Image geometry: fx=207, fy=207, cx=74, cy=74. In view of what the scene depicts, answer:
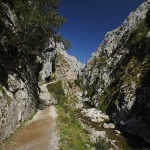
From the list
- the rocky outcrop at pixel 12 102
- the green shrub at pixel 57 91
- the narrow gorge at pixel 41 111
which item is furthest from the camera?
the green shrub at pixel 57 91

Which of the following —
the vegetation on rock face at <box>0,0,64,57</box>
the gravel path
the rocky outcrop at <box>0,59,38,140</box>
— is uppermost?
the vegetation on rock face at <box>0,0,64,57</box>

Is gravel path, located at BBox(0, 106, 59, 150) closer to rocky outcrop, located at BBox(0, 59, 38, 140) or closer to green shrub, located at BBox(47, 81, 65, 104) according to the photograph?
rocky outcrop, located at BBox(0, 59, 38, 140)

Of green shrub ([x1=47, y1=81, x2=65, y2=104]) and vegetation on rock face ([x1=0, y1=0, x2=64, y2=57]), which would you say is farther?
green shrub ([x1=47, y1=81, x2=65, y2=104])

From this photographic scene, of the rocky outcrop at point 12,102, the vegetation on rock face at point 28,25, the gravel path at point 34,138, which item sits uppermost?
the vegetation on rock face at point 28,25

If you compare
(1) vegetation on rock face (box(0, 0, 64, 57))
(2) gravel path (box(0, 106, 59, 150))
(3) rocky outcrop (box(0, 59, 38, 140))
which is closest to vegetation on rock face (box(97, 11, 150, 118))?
(1) vegetation on rock face (box(0, 0, 64, 57))

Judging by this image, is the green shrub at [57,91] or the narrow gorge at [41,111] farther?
the green shrub at [57,91]

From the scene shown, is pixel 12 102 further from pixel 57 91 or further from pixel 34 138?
pixel 57 91

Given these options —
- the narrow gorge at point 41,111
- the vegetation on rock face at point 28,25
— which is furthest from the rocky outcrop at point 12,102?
the vegetation on rock face at point 28,25

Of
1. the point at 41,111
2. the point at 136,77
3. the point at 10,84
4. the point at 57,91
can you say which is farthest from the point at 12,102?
the point at 57,91

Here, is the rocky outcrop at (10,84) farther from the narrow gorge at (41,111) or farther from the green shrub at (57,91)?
the green shrub at (57,91)

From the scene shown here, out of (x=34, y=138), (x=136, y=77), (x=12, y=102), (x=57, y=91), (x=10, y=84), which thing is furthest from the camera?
(x=57, y=91)

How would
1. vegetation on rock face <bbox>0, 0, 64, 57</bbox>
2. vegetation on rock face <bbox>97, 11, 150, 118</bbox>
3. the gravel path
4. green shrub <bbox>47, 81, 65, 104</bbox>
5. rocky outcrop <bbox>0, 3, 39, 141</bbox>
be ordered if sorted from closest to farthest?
the gravel path < rocky outcrop <bbox>0, 3, 39, 141</bbox> < vegetation on rock face <bbox>0, 0, 64, 57</bbox> < vegetation on rock face <bbox>97, 11, 150, 118</bbox> < green shrub <bbox>47, 81, 65, 104</bbox>

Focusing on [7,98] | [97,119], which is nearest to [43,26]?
[7,98]

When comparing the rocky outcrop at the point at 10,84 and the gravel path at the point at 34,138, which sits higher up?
the rocky outcrop at the point at 10,84
